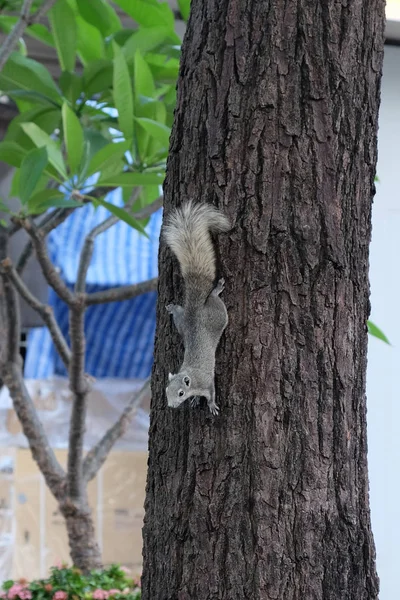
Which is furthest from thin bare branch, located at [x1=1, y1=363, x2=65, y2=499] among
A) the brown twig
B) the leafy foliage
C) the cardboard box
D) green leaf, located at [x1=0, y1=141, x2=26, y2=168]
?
the cardboard box

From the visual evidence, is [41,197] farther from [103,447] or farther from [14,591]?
[14,591]

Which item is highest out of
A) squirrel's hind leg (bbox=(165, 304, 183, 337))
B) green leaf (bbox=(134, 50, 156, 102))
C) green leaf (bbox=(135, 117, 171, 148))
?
green leaf (bbox=(134, 50, 156, 102))

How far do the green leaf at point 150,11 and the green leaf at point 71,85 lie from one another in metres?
0.20

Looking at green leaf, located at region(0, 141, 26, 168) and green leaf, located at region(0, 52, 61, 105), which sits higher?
green leaf, located at region(0, 52, 61, 105)

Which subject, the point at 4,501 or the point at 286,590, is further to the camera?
the point at 4,501

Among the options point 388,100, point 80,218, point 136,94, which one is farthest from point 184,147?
point 80,218

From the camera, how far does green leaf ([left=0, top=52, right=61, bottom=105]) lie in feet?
4.87

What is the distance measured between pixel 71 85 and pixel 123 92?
21 cm

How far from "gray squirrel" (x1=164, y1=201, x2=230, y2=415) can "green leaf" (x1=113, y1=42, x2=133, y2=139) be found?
612 millimetres

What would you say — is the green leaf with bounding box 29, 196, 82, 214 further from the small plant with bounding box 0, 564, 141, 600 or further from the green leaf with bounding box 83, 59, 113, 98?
the small plant with bounding box 0, 564, 141, 600

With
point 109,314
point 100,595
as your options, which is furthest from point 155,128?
point 109,314

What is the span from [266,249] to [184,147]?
159 millimetres

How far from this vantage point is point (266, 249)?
822 millimetres

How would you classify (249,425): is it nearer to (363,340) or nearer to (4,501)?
(363,340)
